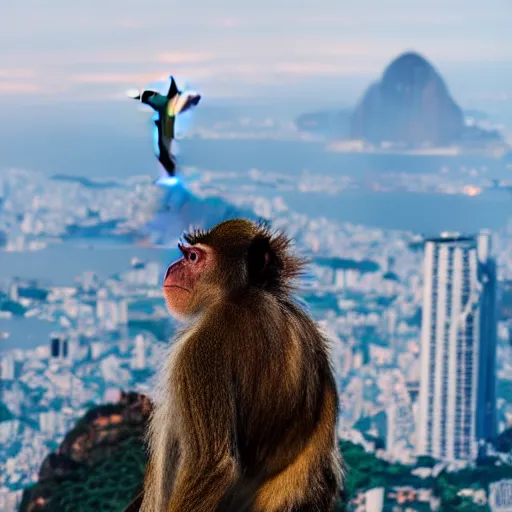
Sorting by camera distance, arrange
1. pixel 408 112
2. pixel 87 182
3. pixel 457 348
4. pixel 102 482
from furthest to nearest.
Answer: pixel 408 112 < pixel 87 182 < pixel 457 348 < pixel 102 482

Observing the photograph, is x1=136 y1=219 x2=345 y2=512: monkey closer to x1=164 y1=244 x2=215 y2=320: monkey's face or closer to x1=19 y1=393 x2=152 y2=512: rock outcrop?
x1=164 y1=244 x2=215 y2=320: monkey's face

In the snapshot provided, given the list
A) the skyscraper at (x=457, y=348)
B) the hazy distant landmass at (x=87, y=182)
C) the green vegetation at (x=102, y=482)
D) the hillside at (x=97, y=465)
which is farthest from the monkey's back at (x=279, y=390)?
the hazy distant landmass at (x=87, y=182)

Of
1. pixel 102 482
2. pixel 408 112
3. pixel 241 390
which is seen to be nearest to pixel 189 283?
pixel 241 390

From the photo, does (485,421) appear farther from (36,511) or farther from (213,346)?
(213,346)

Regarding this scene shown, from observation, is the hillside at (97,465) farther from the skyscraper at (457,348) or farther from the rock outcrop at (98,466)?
the skyscraper at (457,348)

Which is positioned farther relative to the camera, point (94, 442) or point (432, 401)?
point (432, 401)

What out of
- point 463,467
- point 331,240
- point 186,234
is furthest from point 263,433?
point 331,240

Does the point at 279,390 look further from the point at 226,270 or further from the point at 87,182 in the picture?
the point at 87,182
